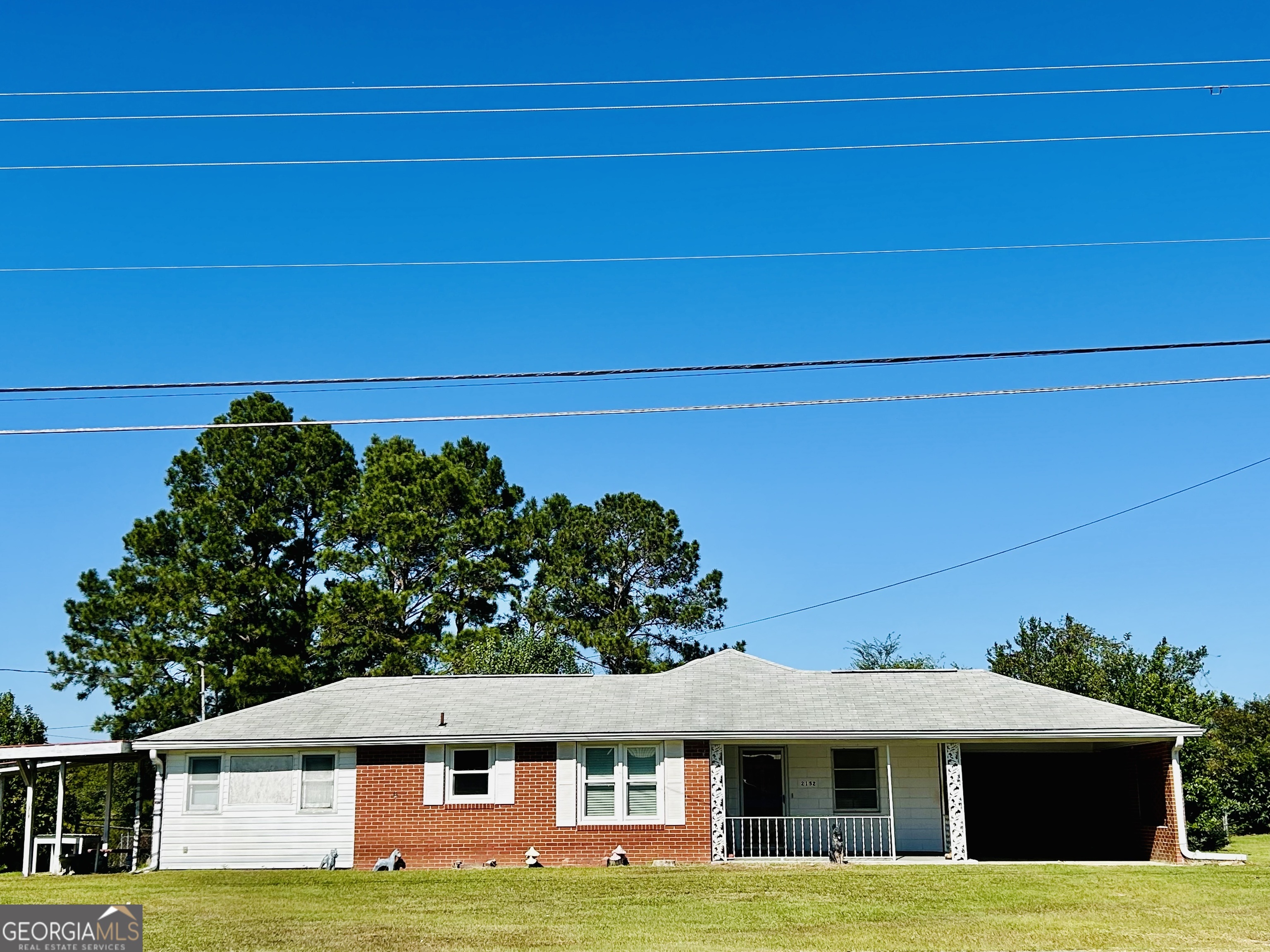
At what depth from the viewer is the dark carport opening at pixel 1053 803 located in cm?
2720

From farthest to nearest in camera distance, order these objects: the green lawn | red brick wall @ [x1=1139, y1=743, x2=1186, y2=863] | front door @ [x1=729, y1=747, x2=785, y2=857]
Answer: front door @ [x1=729, y1=747, x2=785, y2=857] < red brick wall @ [x1=1139, y1=743, x2=1186, y2=863] < the green lawn

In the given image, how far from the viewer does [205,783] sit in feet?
86.6

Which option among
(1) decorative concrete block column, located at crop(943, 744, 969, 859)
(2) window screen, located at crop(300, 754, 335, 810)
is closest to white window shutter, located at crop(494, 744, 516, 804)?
(2) window screen, located at crop(300, 754, 335, 810)

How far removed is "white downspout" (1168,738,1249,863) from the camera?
24.1m

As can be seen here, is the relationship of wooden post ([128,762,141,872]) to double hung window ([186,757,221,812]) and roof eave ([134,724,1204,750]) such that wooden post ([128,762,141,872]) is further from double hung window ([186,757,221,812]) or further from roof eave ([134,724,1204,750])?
roof eave ([134,724,1204,750])

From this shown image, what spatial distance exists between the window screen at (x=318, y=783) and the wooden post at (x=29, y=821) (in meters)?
5.00

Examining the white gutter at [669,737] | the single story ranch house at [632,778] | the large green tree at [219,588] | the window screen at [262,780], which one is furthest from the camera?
the large green tree at [219,588]

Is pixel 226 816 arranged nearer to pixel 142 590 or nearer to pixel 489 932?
pixel 489 932

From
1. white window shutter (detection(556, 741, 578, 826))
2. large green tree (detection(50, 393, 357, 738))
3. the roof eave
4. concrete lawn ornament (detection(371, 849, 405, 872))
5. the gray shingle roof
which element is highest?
large green tree (detection(50, 393, 357, 738))

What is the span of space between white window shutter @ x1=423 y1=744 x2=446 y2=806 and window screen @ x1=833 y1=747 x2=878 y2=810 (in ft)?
25.3

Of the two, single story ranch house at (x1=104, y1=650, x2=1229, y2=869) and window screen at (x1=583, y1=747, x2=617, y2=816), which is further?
window screen at (x1=583, y1=747, x2=617, y2=816)

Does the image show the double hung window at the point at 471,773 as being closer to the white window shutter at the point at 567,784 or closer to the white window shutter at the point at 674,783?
the white window shutter at the point at 567,784

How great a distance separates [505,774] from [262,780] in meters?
4.80

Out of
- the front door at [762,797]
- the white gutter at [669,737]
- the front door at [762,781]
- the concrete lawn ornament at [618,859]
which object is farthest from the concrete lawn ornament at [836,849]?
the concrete lawn ornament at [618,859]
